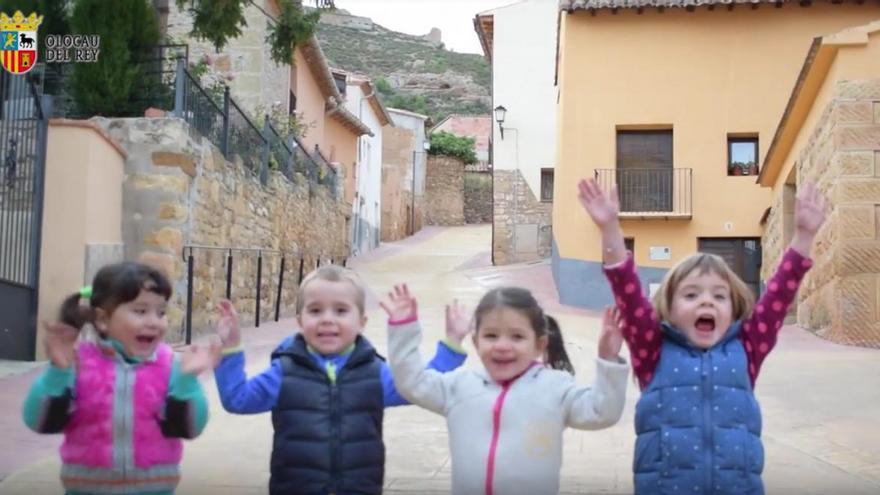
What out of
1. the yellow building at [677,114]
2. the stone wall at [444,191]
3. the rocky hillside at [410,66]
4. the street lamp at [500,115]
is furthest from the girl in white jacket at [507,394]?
the rocky hillside at [410,66]

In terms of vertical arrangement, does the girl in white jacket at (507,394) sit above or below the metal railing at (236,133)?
below

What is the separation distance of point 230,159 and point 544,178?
15.7m

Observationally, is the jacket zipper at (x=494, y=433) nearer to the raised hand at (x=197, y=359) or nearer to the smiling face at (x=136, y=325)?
the raised hand at (x=197, y=359)

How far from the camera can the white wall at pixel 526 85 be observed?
87.7ft

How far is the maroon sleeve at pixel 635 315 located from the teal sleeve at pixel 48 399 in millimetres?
1650

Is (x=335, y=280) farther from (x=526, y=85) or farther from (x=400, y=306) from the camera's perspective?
(x=526, y=85)

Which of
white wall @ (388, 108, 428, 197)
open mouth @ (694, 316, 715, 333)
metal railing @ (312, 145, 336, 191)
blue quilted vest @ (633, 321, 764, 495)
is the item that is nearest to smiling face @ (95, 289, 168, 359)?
blue quilted vest @ (633, 321, 764, 495)

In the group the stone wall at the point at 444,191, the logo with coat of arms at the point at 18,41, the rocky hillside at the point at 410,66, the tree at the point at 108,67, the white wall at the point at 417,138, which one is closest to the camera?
the logo with coat of arms at the point at 18,41

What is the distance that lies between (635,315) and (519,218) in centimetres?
2403

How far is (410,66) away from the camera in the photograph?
8519cm

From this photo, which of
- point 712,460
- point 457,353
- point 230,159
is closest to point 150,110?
point 230,159

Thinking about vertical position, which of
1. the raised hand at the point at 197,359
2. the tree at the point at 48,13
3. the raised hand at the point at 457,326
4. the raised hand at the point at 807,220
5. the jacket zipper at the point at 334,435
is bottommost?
the jacket zipper at the point at 334,435

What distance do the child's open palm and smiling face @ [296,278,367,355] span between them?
145 centimetres

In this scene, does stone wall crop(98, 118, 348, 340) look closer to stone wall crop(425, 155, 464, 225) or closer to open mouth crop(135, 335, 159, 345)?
open mouth crop(135, 335, 159, 345)
